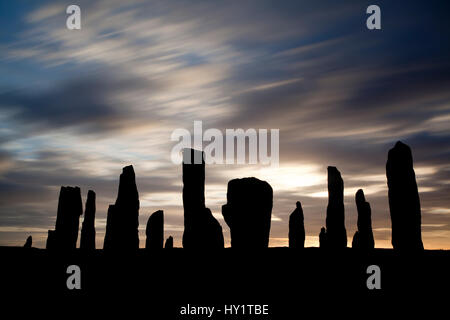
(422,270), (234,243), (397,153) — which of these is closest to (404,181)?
(397,153)

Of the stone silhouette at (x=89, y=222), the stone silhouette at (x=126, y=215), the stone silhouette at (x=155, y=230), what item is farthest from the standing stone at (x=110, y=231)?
the stone silhouette at (x=89, y=222)

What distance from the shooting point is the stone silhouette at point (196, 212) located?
21.3 meters

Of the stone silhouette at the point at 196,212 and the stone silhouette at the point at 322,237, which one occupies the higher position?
the stone silhouette at the point at 196,212

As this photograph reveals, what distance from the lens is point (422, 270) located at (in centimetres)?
1836

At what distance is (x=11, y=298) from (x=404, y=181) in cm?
1523

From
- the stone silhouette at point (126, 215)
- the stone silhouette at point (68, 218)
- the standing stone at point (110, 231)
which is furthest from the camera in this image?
the stone silhouette at point (68, 218)

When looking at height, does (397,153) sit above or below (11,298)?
above

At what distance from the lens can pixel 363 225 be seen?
1125 inches

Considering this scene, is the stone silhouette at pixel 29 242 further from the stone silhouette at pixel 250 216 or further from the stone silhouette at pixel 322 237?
the stone silhouette at pixel 250 216

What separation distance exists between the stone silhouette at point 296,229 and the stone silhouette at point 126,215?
32.0 ft

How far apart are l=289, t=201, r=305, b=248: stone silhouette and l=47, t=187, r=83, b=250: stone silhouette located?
39.1 feet

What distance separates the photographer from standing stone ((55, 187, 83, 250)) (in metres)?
26.2
